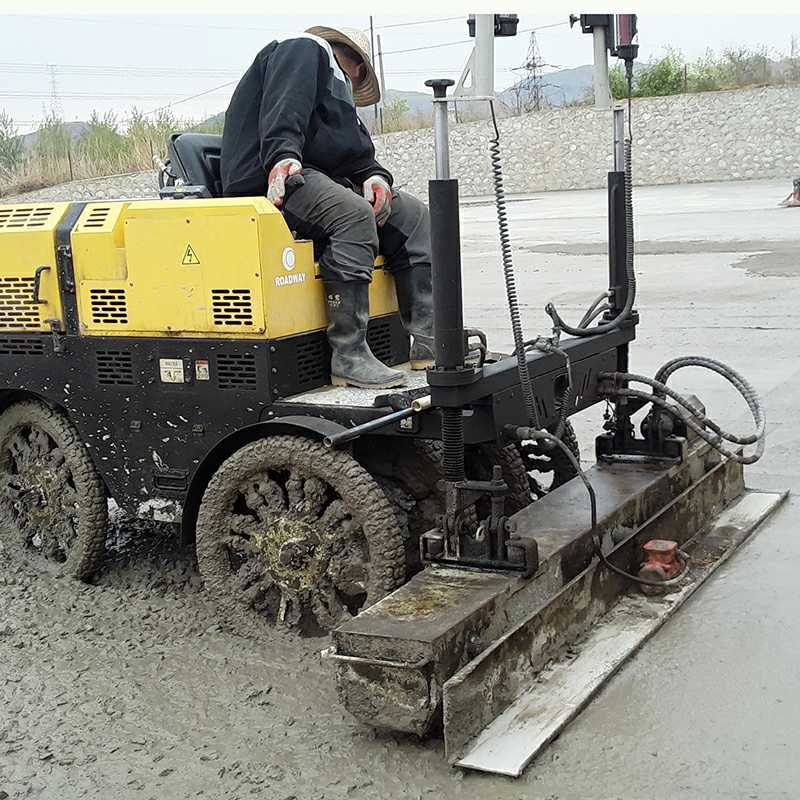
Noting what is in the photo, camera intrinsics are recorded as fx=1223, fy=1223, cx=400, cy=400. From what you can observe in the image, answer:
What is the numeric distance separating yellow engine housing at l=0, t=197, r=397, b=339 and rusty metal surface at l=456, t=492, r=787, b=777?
1482 mm

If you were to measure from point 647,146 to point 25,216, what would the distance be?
2943cm

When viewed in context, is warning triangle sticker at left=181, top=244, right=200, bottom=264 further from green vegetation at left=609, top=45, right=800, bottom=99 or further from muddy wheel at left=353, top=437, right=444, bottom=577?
green vegetation at left=609, top=45, right=800, bottom=99

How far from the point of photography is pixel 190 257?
423 centimetres

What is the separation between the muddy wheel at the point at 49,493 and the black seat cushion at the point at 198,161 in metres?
1.09

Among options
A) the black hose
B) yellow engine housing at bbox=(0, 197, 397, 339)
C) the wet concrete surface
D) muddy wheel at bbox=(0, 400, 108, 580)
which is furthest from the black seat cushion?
the black hose

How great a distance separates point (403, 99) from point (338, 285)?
104 ft

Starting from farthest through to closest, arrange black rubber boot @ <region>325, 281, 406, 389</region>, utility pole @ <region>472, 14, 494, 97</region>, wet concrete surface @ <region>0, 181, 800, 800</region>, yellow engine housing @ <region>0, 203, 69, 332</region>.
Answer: yellow engine housing @ <region>0, 203, 69, 332</region> < black rubber boot @ <region>325, 281, 406, 389</region> < utility pole @ <region>472, 14, 494, 97</region> < wet concrete surface @ <region>0, 181, 800, 800</region>

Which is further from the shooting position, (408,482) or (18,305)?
(18,305)

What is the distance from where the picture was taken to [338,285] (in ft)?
14.3

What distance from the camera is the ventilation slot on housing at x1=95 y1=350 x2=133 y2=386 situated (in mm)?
4461

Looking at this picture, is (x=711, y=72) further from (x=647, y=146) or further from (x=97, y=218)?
(x=97, y=218)

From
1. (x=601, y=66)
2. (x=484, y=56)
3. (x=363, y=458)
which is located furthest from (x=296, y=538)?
(x=601, y=66)

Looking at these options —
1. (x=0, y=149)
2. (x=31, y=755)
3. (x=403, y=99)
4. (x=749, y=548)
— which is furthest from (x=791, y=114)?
(x=31, y=755)

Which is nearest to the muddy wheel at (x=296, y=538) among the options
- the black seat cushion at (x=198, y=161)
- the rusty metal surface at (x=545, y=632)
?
the rusty metal surface at (x=545, y=632)
